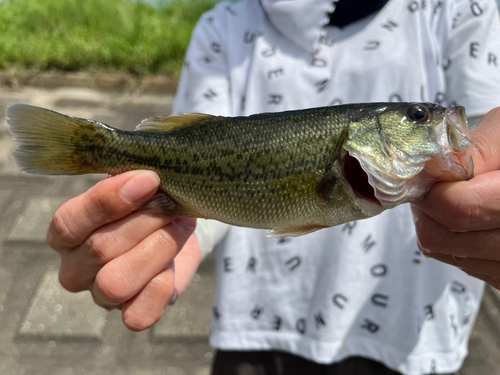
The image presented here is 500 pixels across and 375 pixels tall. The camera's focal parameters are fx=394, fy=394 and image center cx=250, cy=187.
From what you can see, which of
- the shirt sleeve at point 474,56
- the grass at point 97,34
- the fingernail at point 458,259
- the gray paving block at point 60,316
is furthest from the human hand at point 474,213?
the grass at point 97,34

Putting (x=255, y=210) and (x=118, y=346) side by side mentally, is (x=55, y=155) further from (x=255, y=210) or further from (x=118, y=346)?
(x=118, y=346)

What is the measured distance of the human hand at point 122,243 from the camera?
1.09m

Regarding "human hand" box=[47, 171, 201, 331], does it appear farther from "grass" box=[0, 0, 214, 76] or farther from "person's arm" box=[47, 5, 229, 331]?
"grass" box=[0, 0, 214, 76]

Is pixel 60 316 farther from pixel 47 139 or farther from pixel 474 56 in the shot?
pixel 474 56

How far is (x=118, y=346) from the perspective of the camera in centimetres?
250

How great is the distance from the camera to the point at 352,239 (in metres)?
1.66

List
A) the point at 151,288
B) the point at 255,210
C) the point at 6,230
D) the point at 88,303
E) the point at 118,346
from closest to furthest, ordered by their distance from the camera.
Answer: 1. the point at 255,210
2. the point at 151,288
3. the point at 118,346
4. the point at 88,303
5. the point at 6,230

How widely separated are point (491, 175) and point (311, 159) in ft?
1.44

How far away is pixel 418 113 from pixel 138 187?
31.1 inches

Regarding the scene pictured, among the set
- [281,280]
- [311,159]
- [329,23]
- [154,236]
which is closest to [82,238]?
[154,236]

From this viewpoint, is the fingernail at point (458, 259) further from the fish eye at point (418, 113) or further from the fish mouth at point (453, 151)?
the fish eye at point (418, 113)

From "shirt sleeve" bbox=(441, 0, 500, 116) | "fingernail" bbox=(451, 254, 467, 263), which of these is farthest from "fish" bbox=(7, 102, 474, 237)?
"shirt sleeve" bbox=(441, 0, 500, 116)

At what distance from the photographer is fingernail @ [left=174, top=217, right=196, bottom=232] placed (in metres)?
1.23

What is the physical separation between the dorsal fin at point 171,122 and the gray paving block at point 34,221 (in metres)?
2.54
